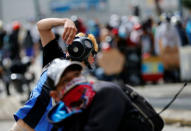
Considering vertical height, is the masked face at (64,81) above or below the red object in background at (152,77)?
above

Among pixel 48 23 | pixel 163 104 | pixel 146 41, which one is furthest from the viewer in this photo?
pixel 146 41

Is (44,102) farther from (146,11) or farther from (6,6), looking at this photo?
(6,6)

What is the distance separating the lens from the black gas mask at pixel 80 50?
130 inches

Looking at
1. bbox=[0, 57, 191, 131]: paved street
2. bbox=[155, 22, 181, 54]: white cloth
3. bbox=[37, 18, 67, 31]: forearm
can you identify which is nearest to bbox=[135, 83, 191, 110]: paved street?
bbox=[0, 57, 191, 131]: paved street


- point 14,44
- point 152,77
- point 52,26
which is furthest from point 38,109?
point 14,44

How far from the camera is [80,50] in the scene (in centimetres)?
331

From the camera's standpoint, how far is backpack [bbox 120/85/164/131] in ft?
8.68

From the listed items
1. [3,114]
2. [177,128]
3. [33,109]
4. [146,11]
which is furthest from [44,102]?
[146,11]

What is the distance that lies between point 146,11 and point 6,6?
10945mm

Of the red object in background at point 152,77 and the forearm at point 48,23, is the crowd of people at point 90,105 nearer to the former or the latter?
the forearm at point 48,23

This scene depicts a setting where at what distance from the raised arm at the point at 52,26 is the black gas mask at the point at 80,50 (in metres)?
0.05

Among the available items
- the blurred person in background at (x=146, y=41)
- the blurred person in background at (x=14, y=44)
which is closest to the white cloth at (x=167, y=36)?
the blurred person in background at (x=146, y=41)

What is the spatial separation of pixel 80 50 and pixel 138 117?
0.80 metres

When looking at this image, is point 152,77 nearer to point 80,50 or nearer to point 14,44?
point 14,44
